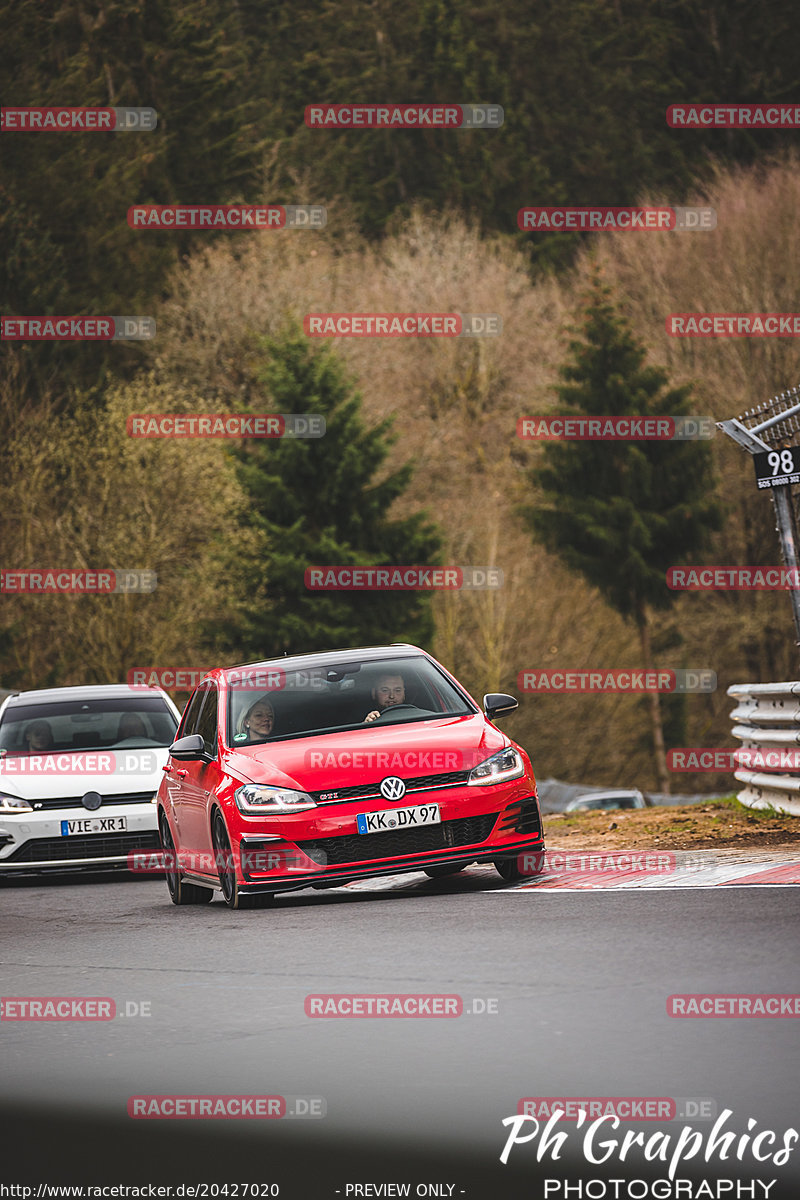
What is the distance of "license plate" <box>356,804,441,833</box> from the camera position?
11789 millimetres

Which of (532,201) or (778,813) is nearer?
(778,813)

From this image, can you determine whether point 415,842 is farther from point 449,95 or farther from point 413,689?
point 449,95

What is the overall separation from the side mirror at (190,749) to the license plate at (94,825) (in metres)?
3.14

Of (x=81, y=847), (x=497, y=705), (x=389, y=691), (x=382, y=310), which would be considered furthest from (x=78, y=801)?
(x=382, y=310)

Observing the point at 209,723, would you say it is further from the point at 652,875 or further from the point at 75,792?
the point at 652,875

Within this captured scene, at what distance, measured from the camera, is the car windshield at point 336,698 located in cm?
1292

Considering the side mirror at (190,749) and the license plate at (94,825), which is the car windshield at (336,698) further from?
the license plate at (94,825)

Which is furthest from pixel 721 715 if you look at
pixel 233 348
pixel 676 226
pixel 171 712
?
pixel 171 712

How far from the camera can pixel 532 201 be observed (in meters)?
66.2

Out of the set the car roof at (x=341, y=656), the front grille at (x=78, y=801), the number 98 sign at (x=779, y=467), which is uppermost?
the number 98 sign at (x=779, y=467)

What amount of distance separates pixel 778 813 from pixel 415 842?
197 inches

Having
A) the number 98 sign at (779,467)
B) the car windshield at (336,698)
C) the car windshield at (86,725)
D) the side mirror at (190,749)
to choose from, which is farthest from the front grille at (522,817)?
the car windshield at (86,725)

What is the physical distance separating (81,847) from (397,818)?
5.30 metres

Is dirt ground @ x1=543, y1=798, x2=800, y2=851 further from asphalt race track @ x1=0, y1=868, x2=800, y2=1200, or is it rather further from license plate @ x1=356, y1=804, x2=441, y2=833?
license plate @ x1=356, y1=804, x2=441, y2=833
